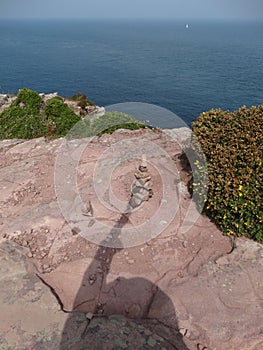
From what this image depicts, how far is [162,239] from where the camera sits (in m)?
8.15

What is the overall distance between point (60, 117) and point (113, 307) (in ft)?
58.0

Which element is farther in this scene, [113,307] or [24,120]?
[24,120]

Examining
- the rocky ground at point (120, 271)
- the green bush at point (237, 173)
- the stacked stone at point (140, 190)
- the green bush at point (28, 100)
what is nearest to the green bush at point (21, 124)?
the green bush at point (28, 100)

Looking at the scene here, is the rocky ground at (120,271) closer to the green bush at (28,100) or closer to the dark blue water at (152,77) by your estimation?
the green bush at (28,100)

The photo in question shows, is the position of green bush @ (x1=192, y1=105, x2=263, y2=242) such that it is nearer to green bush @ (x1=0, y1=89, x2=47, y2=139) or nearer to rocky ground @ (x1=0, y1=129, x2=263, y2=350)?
rocky ground @ (x1=0, y1=129, x2=263, y2=350)

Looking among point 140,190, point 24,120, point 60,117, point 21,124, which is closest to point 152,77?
point 60,117

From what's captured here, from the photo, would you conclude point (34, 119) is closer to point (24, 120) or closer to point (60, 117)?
point (24, 120)

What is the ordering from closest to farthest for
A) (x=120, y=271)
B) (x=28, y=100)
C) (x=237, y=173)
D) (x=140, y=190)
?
(x=120, y=271)
(x=237, y=173)
(x=140, y=190)
(x=28, y=100)

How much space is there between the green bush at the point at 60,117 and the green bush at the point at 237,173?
1418 cm

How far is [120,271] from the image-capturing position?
7270mm

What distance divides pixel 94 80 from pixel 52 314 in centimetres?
7927

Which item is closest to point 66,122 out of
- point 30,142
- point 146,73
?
point 30,142

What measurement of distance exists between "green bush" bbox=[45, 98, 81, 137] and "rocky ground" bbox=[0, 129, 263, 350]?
10.3 m

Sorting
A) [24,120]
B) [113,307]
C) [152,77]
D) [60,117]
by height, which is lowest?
[113,307]
